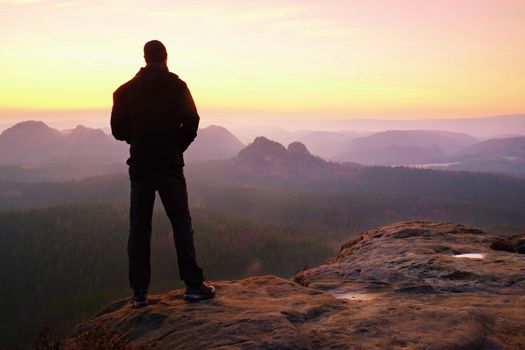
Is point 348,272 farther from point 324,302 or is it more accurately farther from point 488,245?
point 488,245

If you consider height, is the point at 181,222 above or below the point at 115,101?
below

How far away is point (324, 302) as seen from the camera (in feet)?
26.6

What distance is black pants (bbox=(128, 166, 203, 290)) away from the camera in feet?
27.4

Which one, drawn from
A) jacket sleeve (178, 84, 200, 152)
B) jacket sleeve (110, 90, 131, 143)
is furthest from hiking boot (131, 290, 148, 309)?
jacket sleeve (110, 90, 131, 143)

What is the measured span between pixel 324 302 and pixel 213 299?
6.98 feet

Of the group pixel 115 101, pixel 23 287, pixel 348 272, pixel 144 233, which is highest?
pixel 115 101

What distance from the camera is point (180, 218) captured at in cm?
841

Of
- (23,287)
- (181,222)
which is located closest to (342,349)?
(181,222)

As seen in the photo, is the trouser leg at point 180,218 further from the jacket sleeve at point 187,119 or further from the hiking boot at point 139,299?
the hiking boot at point 139,299

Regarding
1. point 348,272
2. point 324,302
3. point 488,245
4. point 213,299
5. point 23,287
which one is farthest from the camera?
point 23,287

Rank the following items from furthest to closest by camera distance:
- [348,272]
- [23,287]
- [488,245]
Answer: [23,287] → [488,245] → [348,272]

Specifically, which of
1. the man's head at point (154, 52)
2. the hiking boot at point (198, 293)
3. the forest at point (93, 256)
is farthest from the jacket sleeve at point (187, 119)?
the forest at point (93, 256)

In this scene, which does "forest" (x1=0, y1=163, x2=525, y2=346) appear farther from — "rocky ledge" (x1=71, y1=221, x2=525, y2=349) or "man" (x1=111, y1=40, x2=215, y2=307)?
"man" (x1=111, y1=40, x2=215, y2=307)

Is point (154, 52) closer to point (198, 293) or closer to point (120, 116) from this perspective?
point (120, 116)
